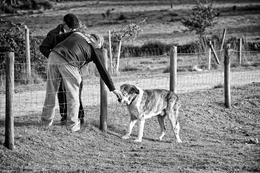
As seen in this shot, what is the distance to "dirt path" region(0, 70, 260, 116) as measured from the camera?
494 inches

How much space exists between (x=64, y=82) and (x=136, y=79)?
8.62m

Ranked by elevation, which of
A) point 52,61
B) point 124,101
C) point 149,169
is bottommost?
point 149,169

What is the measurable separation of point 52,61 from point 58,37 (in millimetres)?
638

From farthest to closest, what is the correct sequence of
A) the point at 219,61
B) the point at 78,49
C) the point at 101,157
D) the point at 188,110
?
1. the point at 219,61
2. the point at 188,110
3. the point at 78,49
4. the point at 101,157

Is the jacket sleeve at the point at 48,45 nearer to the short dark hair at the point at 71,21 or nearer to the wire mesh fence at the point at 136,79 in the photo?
the short dark hair at the point at 71,21

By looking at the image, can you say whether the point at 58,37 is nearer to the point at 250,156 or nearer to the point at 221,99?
the point at 250,156

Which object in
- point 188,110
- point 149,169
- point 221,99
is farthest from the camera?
point 221,99

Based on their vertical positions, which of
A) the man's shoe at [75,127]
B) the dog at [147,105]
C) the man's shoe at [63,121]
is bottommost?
the man's shoe at [75,127]

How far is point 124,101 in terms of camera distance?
30.6ft

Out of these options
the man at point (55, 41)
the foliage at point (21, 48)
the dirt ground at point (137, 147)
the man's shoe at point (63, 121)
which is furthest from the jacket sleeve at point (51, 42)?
the foliage at point (21, 48)

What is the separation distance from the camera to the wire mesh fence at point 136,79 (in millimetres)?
12641

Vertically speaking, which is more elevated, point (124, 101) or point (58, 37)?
point (58, 37)

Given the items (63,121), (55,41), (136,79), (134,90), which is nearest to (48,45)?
(55,41)

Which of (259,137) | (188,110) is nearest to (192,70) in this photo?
(188,110)
